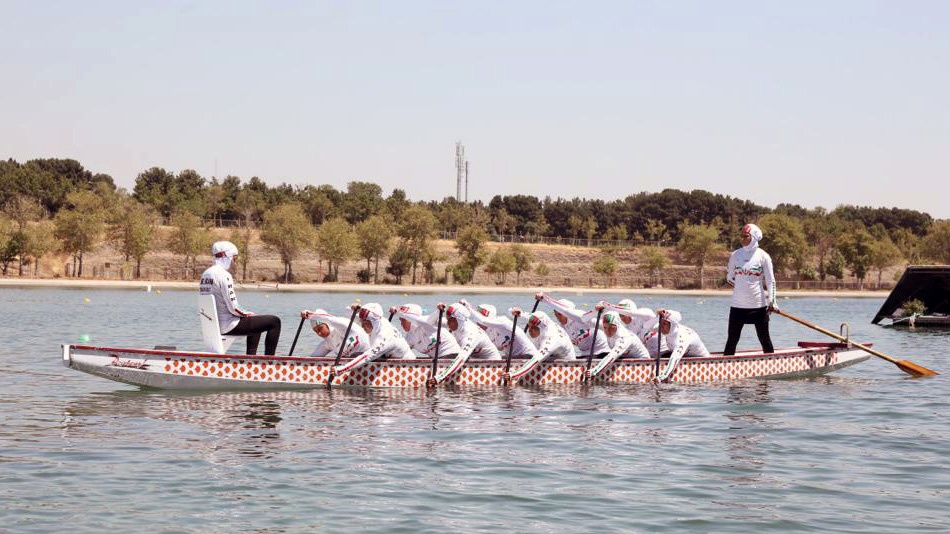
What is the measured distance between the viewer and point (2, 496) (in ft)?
42.4

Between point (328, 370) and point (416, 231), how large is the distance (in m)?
91.6

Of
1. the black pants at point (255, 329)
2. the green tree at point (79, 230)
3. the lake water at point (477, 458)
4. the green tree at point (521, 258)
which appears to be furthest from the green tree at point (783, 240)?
the black pants at point (255, 329)

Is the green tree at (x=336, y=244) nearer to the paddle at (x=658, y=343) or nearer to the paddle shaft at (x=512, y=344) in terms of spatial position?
the paddle at (x=658, y=343)

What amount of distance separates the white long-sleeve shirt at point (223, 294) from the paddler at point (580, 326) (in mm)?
6871

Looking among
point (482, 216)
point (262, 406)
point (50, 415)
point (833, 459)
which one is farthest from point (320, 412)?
point (482, 216)

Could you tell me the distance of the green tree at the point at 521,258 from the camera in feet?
394

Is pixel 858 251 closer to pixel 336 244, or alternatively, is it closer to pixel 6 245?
pixel 336 244

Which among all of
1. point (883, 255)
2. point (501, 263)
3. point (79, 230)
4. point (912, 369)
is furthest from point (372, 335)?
point (883, 255)

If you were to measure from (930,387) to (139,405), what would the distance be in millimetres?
18376

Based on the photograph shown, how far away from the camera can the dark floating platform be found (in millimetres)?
52562

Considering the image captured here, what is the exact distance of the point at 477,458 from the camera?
52.2 feet

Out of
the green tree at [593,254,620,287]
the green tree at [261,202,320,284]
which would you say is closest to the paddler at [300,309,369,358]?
the green tree at [261,202,320,284]

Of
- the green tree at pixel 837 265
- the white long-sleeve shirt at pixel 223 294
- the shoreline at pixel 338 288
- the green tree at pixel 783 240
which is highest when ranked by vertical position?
the green tree at pixel 783 240

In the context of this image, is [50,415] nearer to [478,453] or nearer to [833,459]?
[478,453]
